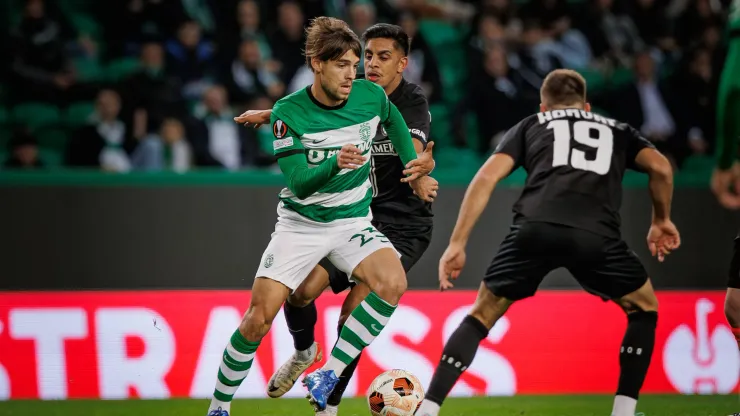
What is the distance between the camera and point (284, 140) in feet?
16.7

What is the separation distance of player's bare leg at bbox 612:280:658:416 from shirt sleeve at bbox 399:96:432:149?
5.06 ft

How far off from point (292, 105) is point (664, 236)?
1941mm

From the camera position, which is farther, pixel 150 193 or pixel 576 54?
pixel 576 54

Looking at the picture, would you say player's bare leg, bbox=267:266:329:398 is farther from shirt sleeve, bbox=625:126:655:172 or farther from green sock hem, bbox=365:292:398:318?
shirt sleeve, bbox=625:126:655:172

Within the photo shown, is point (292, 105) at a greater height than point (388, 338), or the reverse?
point (292, 105)

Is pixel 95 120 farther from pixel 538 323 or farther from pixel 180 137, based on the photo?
pixel 538 323

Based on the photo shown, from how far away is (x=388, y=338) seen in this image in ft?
23.3

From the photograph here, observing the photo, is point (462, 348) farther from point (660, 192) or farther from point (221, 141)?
point (221, 141)

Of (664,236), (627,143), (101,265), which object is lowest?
(101,265)

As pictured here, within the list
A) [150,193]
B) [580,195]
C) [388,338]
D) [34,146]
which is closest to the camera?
[580,195]

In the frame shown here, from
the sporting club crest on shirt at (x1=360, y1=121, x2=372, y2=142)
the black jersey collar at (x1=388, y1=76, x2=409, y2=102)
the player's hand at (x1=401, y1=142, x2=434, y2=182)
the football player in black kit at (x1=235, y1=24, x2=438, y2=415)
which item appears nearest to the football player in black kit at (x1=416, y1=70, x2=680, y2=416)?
the player's hand at (x1=401, y1=142, x2=434, y2=182)

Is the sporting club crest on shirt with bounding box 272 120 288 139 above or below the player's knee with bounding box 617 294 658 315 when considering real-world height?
above

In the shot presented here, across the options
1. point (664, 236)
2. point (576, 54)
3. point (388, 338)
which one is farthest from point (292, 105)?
point (576, 54)

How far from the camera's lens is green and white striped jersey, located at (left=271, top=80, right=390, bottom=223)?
5.13 m
